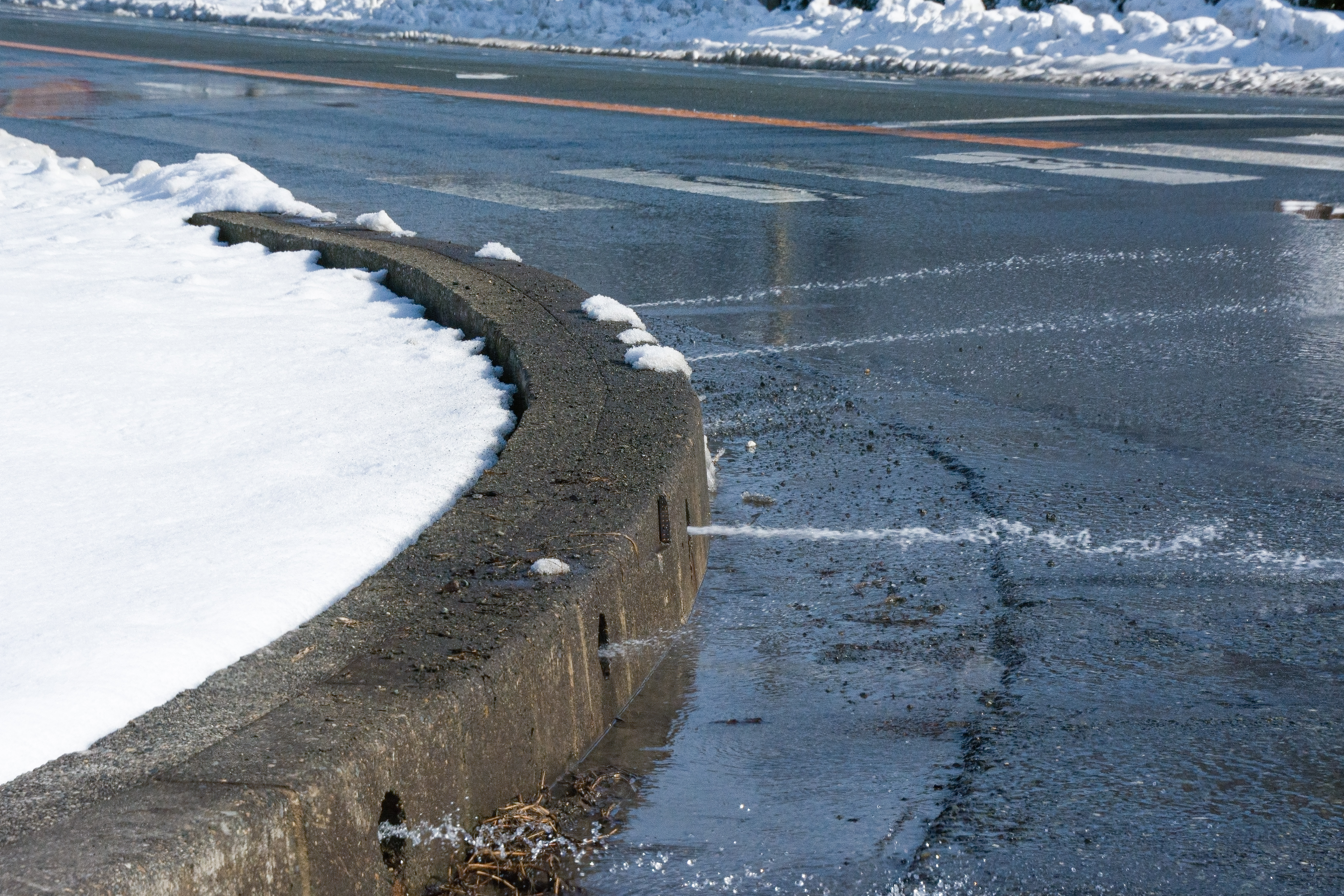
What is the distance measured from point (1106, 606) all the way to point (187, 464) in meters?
1.96

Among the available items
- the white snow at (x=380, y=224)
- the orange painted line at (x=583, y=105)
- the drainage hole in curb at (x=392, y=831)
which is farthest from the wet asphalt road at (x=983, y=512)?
the orange painted line at (x=583, y=105)

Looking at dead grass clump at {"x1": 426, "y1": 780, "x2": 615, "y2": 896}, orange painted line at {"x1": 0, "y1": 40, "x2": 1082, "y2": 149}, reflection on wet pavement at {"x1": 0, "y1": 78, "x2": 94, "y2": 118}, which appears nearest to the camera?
dead grass clump at {"x1": 426, "y1": 780, "x2": 615, "y2": 896}

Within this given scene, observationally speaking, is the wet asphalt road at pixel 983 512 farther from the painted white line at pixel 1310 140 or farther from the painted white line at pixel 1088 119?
the painted white line at pixel 1088 119

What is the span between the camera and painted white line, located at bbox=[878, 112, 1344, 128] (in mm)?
13070

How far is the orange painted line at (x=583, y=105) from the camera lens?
12000mm

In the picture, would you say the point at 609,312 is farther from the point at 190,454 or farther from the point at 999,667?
the point at 999,667

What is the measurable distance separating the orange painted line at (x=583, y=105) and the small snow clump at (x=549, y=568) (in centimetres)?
949

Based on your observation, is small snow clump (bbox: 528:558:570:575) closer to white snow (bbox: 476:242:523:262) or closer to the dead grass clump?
the dead grass clump

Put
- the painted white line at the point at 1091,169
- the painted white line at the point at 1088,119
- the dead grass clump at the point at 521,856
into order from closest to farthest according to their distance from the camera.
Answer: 1. the dead grass clump at the point at 521,856
2. the painted white line at the point at 1091,169
3. the painted white line at the point at 1088,119

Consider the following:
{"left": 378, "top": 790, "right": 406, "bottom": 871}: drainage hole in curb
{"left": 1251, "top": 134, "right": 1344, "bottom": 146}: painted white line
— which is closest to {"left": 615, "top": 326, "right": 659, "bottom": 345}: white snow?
{"left": 378, "top": 790, "right": 406, "bottom": 871}: drainage hole in curb

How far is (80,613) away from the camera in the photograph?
2.51 meters

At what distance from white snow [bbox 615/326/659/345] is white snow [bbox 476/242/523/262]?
1.35 meters

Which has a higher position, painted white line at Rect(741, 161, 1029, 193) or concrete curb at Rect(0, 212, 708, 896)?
painted white line at Rect(741, 161, 1029, 193)

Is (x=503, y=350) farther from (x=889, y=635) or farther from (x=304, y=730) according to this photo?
(x=304, y=730)
